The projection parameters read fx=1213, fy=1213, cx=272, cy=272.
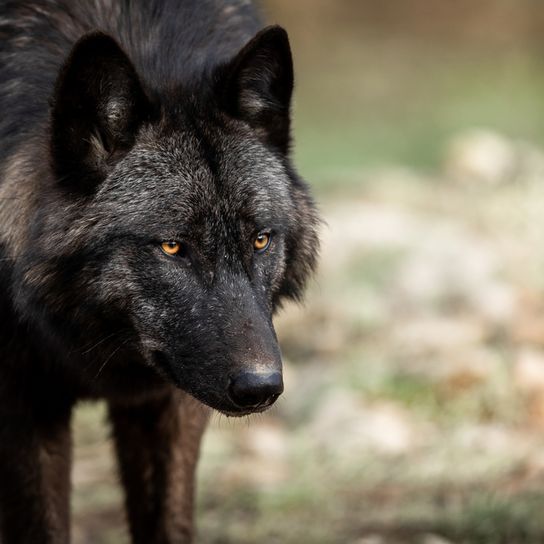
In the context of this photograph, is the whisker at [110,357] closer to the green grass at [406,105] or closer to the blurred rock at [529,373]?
the blurred rock at [529,373]

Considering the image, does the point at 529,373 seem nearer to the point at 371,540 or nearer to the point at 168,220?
the point at 371,540

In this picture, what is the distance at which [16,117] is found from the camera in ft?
15.2

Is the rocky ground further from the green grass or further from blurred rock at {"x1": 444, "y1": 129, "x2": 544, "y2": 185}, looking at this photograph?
the green grass

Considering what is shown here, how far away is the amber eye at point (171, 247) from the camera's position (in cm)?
419

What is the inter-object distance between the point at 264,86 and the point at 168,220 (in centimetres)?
71

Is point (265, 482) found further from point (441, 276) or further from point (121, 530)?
point (441, 276)

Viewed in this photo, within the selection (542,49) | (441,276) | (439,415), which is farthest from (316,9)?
(439,415)

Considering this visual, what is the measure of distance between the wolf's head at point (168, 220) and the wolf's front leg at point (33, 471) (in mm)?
537

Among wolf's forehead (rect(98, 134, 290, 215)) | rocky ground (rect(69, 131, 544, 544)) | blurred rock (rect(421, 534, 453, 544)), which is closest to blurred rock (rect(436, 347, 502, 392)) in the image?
rocky ground (rect(69, 131, 544, 544))

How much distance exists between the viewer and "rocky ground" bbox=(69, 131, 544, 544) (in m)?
6.08

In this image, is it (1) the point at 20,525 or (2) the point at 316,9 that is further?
(2) the point at 316,9

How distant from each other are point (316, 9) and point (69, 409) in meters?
16.8

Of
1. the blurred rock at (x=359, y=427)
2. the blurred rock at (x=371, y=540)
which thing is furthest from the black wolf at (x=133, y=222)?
the blurred rock at (x=359, y=427)

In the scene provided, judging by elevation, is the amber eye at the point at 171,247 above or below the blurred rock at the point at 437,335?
above
